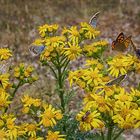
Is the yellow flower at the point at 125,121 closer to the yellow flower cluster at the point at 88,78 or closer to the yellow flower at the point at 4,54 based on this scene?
the yellow flower cluster at the point at 88,78

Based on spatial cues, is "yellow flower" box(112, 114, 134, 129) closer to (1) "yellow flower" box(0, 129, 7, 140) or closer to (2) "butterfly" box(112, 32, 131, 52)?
(2) "butterfly" box(112, 32, 131, 52)

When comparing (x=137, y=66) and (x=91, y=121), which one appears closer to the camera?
(x=91, y=121)

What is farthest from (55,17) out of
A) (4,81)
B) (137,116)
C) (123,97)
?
(137,116)

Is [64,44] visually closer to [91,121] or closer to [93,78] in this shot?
[93,78]

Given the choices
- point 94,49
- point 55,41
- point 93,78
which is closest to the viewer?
point 93,78

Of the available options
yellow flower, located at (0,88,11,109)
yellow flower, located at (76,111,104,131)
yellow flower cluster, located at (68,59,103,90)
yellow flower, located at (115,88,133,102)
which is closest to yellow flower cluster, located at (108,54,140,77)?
yellow flower cluster, located at (68,59,103,90)

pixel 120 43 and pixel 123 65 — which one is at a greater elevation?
pixel 120 43

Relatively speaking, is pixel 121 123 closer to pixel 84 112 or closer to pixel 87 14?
pixel 84 112

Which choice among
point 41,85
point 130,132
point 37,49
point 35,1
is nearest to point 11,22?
point 35,1
